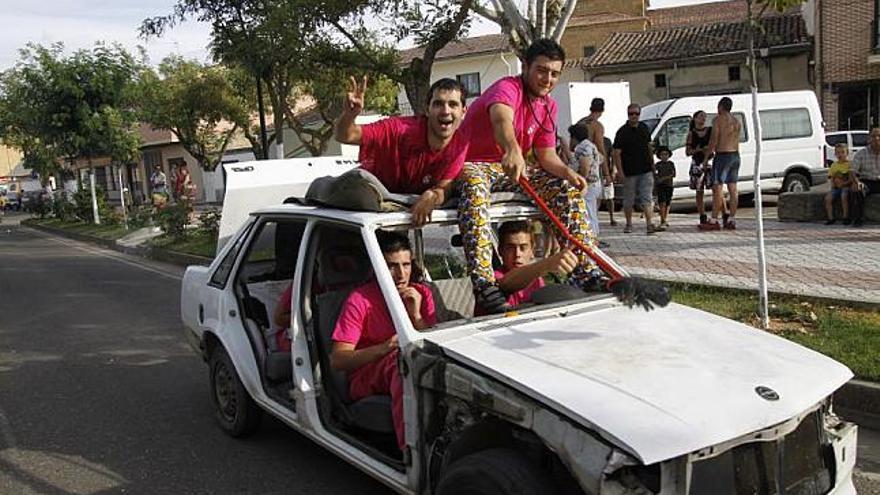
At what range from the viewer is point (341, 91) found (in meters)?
16.3

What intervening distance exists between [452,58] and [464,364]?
3801cm

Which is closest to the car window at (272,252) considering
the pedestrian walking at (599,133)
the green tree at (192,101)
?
the pedestrian walking at (599,133)

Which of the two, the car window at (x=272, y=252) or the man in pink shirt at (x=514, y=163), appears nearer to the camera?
the man in pink shirt at (x=514, y=163)

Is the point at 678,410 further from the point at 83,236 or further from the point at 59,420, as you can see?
the point at 83,236

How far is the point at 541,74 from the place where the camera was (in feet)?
14.3

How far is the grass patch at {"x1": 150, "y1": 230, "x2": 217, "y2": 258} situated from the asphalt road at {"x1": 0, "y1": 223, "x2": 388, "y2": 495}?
151 inches

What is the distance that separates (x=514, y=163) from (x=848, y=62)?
81.8 ft

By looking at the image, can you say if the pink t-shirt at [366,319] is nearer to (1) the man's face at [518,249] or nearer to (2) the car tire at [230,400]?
(1) the man's face at [518,249]

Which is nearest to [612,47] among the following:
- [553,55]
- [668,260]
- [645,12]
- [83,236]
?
[645,12]

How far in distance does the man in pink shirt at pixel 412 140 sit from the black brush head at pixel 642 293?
4.21 ft

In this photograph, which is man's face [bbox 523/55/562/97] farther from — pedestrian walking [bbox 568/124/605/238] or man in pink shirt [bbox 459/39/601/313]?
pedestrian walking [bbox 568/124/605/238]

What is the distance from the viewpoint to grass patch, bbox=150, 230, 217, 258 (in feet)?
45.7

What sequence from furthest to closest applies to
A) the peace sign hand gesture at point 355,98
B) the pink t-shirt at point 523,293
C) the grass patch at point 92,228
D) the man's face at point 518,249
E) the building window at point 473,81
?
the building window at point 473,81, the grass patch at point 92,228, the peace sign hand gesture at point 355,98, the man's face at point 518,249, the pink t-shirt at point 523,293

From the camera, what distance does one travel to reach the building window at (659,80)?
97.2 feet
